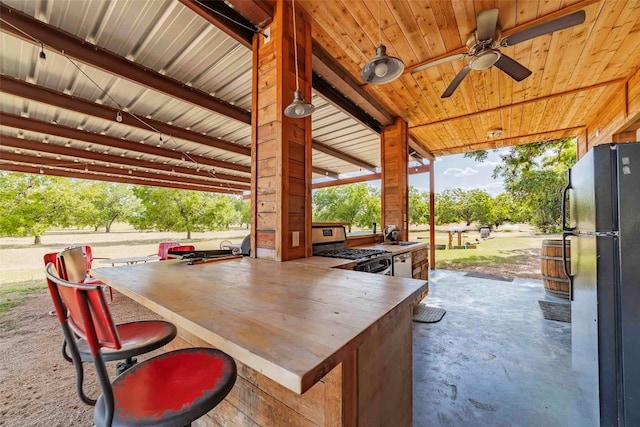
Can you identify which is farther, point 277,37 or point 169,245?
point 169,245

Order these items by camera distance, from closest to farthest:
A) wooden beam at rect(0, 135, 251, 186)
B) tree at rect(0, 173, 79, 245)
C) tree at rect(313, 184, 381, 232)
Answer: wooden beam at rect(0, 135, 251, 186) < tree at rect(0, 173, 79, 245) < tree at rect(313, 184, 381, 232)

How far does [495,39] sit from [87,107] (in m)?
4.45

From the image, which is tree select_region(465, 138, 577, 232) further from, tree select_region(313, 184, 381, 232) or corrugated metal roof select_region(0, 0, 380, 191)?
corrugated metal roof select_region(0, 0, 380, 191)

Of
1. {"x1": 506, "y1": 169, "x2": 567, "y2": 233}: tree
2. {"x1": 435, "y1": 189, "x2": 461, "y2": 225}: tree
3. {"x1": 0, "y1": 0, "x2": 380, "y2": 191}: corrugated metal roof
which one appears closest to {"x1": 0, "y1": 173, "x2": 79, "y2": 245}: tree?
{"x1": 0, "y1": 0, "x2": 380, "y2": 191}: corrugated metal roof

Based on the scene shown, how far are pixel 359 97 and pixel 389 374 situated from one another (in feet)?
10.4

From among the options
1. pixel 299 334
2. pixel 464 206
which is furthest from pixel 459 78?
pixel 464 206

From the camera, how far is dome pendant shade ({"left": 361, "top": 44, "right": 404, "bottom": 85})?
175 cm

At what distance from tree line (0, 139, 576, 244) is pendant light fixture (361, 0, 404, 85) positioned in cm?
578

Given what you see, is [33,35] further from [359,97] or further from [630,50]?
[630,50]

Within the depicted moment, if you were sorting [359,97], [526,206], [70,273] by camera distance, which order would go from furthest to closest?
[526,206]
[359,97]
[70,273]

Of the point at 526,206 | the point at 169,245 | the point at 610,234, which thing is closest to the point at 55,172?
the point at 169,245

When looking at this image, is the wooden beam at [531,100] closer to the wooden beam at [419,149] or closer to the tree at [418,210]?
the wooden beam at [419,149]

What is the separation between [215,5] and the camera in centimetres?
196

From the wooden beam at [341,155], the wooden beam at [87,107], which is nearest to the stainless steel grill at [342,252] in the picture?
the wooden beam at [341,155]
